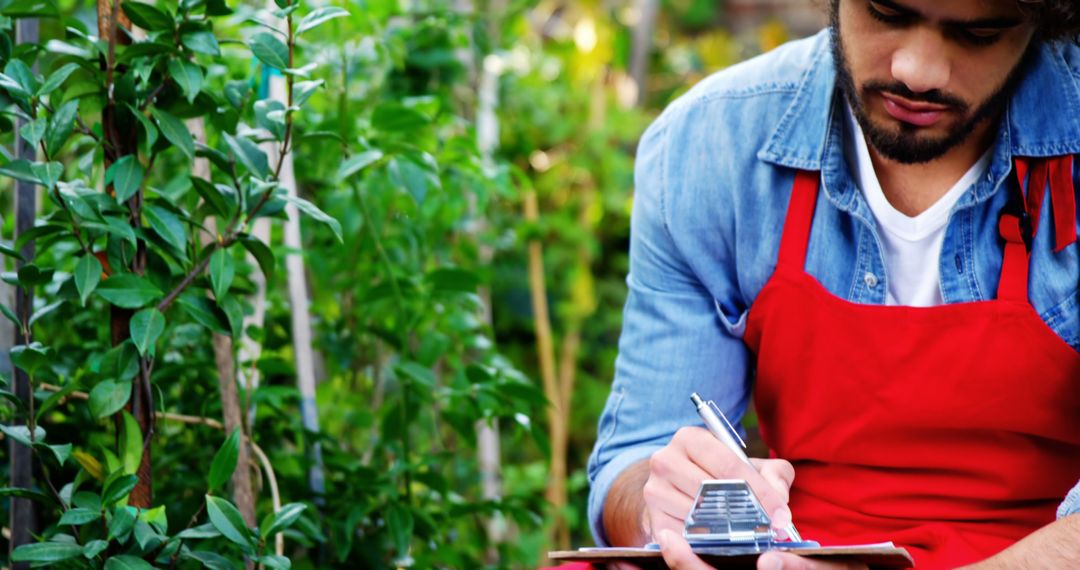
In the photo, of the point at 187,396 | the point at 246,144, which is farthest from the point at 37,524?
the point at 246,144

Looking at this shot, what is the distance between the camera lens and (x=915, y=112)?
140cm

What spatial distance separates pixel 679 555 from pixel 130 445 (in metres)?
0.60

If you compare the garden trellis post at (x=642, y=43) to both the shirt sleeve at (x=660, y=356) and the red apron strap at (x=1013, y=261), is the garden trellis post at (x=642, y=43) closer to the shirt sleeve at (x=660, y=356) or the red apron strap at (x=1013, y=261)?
the shirt sleeve at (x=660, y=356)

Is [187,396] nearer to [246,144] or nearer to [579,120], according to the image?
[246,144]

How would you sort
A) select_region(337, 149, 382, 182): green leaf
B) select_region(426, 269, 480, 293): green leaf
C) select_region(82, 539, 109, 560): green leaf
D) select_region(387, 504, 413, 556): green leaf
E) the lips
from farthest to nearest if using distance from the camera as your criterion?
select_region(426, 269, 480, 293): green leaf
select_region(387, 504, 413, 556): green leaf
select_region(337, 149, 382, 182): green leaf
the lips
select_region(82, 539, 109, 560): green leaf

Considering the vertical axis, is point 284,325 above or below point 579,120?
below

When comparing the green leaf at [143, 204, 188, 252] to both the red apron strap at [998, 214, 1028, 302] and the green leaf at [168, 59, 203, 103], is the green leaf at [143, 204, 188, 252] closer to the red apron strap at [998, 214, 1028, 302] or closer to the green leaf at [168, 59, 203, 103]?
the green leaf at [168, 59, 203, 103]

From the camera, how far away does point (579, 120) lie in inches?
126

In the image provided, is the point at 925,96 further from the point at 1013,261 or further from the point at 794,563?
the point at 794,563

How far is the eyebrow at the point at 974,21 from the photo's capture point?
4.38ft

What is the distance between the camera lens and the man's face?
4.42 ft

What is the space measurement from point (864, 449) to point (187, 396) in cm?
89

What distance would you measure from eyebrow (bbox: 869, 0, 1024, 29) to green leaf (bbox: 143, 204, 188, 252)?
32.0 inches

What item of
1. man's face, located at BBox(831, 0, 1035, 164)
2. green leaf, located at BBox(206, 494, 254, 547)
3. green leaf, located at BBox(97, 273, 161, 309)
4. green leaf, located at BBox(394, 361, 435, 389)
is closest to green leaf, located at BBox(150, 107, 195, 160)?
green leaf, located at BBox(97, 273, 161, 309)
